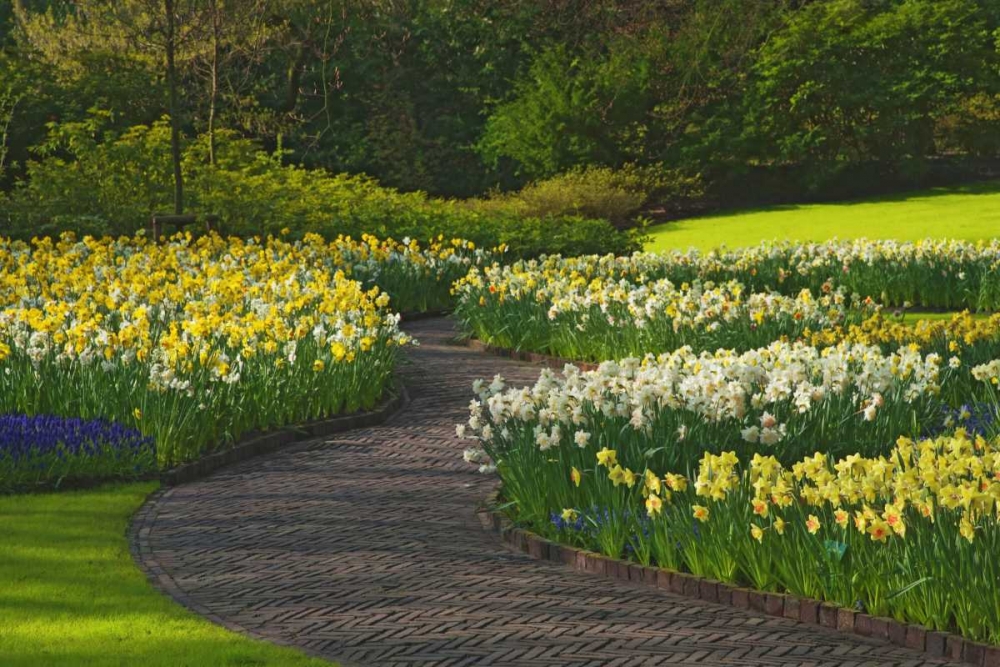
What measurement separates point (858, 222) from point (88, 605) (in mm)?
24810

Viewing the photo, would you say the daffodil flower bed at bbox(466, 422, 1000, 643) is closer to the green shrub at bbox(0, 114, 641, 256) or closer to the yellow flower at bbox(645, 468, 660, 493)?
the yellow flower at bbox(645, 468, 660, 493)

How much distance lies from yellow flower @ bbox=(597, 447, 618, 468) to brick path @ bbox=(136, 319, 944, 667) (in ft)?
1.75

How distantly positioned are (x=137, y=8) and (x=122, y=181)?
189 inches

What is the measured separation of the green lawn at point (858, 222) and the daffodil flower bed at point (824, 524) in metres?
19.5

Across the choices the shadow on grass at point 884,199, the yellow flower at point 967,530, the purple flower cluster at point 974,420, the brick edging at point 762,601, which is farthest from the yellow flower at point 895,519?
the shadow on grass at point 884,199

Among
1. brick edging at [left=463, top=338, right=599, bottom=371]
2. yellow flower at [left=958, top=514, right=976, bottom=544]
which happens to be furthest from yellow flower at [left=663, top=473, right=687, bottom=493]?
brick edging at [left=463, top=338, right=599, bottom=371]

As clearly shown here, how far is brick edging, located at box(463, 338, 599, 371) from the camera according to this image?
13.1 metres

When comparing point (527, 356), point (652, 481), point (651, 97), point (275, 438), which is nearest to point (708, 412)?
point (652, 481)

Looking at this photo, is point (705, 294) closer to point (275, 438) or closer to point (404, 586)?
point (275, 438)

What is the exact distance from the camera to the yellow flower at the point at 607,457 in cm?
664

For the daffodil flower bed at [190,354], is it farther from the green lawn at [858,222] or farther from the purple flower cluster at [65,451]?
the green lawn at [858,222]

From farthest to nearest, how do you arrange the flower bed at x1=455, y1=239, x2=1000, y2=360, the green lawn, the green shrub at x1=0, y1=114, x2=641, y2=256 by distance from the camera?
the green lawn → the green shrub at x1=0, y1=114, x2=641, y2=256 → the flower bed at x1=455, y1=239, x2=1000, y2=360

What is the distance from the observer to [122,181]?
2177cm

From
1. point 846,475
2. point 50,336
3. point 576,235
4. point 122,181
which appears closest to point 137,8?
point 122,181
